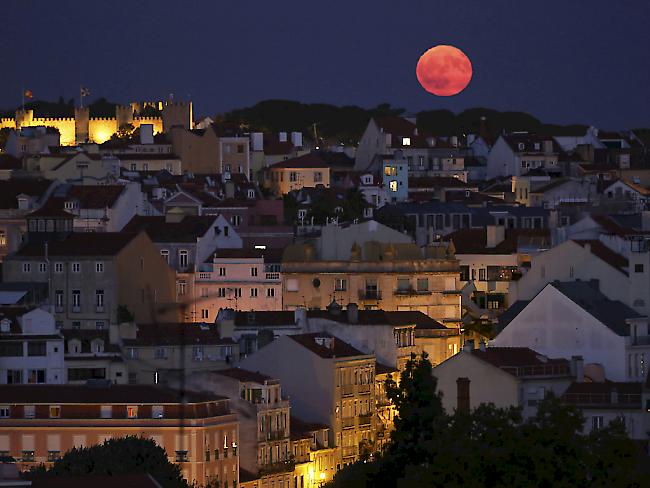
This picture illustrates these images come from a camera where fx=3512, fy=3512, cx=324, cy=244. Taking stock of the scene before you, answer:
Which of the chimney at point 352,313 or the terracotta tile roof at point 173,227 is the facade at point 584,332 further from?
the terracotta tile roof at point 173,227

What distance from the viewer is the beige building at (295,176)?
5256 inches

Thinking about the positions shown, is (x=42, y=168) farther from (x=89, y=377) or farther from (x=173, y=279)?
(x=89, y=377)

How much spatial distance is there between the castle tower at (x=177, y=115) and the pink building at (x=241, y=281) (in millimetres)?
54173

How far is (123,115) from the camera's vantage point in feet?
525

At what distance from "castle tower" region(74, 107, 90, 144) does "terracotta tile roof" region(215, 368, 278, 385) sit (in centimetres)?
7270

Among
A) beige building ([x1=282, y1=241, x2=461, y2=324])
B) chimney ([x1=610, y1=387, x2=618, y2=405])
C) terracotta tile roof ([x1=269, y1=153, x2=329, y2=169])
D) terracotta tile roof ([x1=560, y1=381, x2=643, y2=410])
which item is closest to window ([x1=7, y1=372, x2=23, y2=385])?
terracotta tile roof ([x1=560, y1=381, x2=643, y2=410])

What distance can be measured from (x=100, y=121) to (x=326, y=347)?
7372 centimetres

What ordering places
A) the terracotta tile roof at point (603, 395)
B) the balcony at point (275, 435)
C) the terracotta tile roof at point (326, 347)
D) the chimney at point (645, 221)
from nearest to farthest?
the terracotta tile roof at point (603, 395)
the balcony at point (275, 435)
the terracotta tile roof at point (326, 347)
the chimney at point (645, 221)

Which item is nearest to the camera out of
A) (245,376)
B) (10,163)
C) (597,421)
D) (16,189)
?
(597,421)

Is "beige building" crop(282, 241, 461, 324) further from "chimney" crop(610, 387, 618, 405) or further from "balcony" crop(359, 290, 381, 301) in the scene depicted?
"chimney" crop(610, 387, 618, 405)

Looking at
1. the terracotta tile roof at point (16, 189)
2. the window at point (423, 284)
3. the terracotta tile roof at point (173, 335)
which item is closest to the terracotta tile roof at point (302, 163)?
the terracotta tile roof at point (16, 189)

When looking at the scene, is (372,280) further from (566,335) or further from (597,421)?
(597,421)

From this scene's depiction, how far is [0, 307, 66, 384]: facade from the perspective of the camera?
85688 millimetres

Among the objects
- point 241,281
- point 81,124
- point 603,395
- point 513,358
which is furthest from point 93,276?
point 81,124
